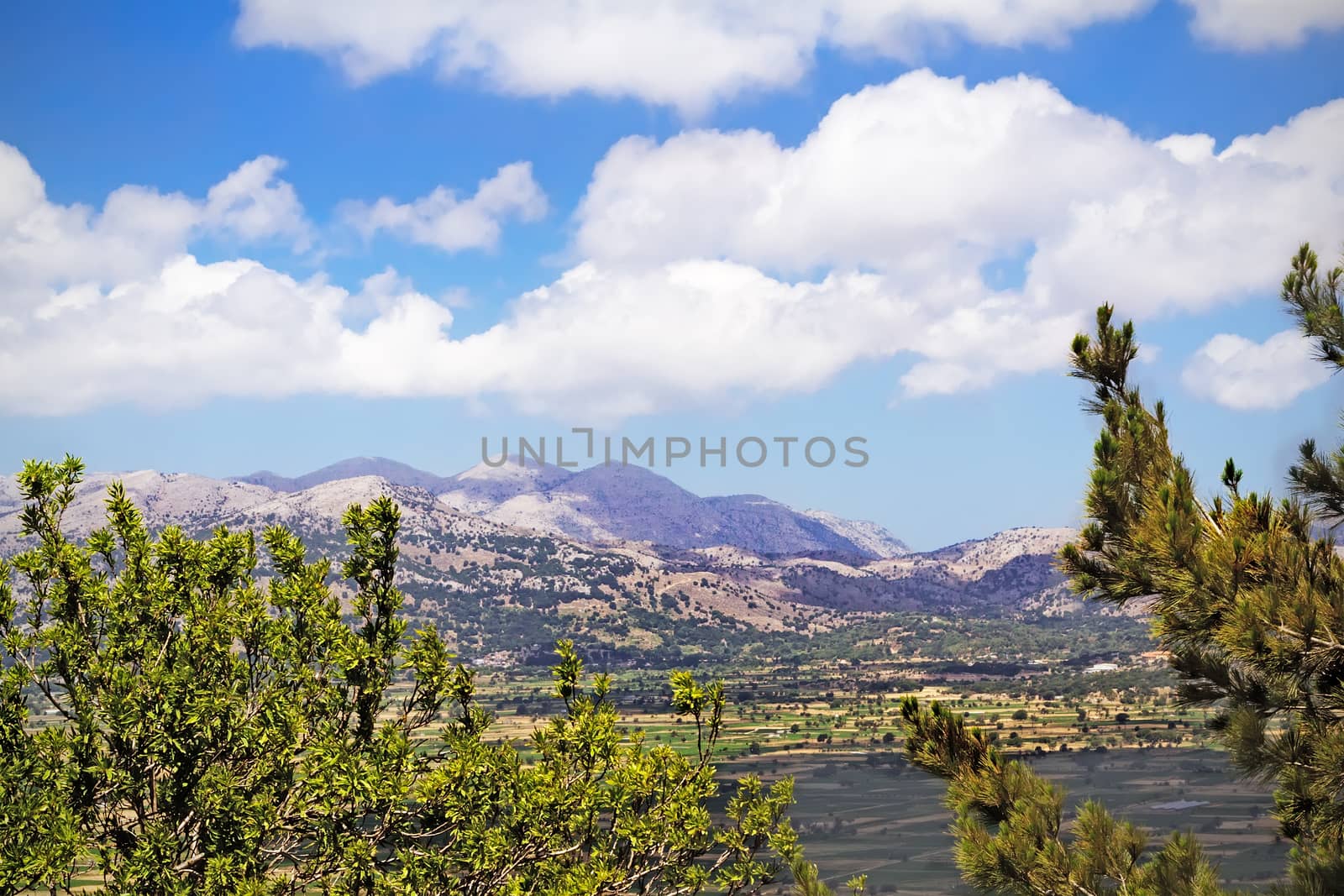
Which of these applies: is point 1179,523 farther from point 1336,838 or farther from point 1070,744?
point 1070,744

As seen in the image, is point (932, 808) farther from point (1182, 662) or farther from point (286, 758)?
point (286, 758)

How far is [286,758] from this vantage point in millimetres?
10531

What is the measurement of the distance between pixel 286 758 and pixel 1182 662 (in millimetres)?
8592

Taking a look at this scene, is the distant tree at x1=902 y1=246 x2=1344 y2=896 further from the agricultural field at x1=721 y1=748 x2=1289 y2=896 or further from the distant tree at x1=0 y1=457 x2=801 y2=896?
the agricultural field at x1=721 y1=748 x2=1289 y2=896

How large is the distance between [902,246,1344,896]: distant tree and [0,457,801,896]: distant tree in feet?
7.96

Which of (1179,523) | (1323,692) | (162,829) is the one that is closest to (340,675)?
(162,829)

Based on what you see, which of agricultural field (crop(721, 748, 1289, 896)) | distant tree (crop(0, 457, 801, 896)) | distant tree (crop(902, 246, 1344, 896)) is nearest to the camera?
distant tree (crop(902, 246, 1344, 896))

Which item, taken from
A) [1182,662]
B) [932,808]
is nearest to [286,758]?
[1182,662]

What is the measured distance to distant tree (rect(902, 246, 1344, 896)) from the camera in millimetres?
8586

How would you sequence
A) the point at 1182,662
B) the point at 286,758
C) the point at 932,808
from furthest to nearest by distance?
the point at 932,808
the point at 286,758
the point at 1182,662

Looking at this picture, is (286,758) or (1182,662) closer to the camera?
(1182,662)

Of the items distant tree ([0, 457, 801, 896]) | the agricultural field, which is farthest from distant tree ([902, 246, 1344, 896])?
the agricultural field

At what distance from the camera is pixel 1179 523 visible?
339 inches

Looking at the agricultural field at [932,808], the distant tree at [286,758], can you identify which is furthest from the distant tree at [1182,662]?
the agricultural field at [932,808]
